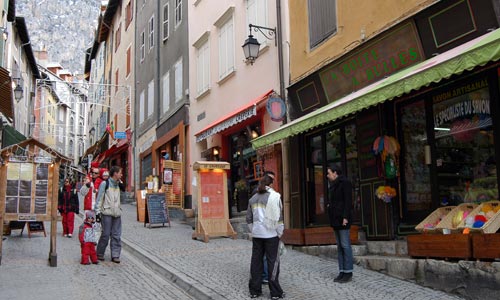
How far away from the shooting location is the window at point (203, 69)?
17.3 meters

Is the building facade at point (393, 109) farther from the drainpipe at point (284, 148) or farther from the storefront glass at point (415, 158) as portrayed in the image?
the drainpipe at point (284, 148)

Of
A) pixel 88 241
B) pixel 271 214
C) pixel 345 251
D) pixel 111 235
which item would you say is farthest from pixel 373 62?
pixel 88 241

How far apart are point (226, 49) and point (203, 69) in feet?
7.01

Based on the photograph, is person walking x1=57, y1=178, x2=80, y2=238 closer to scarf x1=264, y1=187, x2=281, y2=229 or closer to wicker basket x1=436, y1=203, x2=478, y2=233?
scarf x1=264, y1=187, x2=281, y2=229

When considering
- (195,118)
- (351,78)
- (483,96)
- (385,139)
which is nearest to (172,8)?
→ (195,118)

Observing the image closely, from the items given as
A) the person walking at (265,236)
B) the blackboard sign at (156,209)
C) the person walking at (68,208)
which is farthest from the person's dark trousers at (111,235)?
the blackboard sign at (156,209)

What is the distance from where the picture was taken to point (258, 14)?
1351 cm

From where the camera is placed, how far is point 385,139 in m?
8.68

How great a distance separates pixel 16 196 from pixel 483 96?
7.97 meters

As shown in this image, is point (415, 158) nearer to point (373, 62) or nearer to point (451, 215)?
point (451, 215)

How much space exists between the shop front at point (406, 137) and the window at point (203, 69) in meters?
6.68

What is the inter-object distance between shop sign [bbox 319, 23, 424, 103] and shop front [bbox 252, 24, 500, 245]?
0.11 feet

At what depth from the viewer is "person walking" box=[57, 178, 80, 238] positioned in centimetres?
1376

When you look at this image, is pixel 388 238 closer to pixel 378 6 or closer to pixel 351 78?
pixel 351 78
